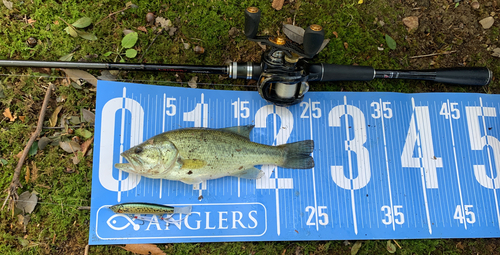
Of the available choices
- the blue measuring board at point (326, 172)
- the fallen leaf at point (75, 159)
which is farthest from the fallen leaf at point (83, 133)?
the fallen leaf at point (75, 159)

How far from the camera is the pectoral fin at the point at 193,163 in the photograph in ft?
9.67

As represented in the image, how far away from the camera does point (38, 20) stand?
138 inches

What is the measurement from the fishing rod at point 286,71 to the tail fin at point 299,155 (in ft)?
1.74

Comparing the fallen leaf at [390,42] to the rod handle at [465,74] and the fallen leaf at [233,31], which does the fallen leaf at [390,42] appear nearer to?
the rod handle at [465,74]

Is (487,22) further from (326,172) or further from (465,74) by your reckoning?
(326,172)

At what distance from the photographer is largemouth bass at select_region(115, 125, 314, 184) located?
288 cm

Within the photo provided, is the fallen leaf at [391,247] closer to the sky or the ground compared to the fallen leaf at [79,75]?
closer to the ground

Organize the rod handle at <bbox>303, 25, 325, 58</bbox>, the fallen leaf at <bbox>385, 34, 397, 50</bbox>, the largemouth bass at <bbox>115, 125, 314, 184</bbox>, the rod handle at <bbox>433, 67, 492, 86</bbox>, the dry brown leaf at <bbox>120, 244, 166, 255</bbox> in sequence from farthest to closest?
1. the fallen leaf at <bbox>385, 34, 397, 50</bbox>
2. the rod handle at <bbox>433, 67, 492, 86</bbox>
3. the dry brown leaf at <bbox>120, 244, 166, 255</bbox>
4. the largemouth bass at <bbox>115, 125, 314, 184</bbox>
5. the rod handle at <bbox>303, 25, 325, 58</bbox>

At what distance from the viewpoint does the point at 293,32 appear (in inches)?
Result: 141

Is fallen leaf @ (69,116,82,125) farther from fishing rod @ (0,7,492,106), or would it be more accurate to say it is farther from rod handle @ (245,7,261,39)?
rod handle @ (245,7,261,39)

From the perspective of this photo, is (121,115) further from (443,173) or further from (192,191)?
(443,173)

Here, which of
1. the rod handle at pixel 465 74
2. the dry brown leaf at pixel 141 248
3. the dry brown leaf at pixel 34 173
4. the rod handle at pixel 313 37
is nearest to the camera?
the rod handle at pixel 313 37

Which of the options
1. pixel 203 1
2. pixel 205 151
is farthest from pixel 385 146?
pixel 203 1

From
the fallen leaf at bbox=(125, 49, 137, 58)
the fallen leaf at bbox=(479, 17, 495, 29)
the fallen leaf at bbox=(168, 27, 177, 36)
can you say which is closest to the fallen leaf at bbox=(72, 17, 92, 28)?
the fallen leaf at bbox=(125, 49, 137, 58)
